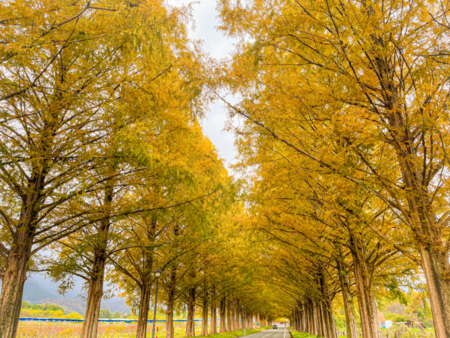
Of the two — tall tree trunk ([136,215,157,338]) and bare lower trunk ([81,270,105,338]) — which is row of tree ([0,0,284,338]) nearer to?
bare lower trunk ([81,270,105,338])

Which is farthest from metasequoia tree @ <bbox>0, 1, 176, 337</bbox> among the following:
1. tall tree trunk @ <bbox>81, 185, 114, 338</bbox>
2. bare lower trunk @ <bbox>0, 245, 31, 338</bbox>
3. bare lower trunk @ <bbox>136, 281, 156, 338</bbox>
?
bare lower trunk @ <bbox>136, 281, 156, 338</bbox>

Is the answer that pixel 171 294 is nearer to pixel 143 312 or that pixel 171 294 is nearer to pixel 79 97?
pixel 143 312

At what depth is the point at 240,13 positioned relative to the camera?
4789mm

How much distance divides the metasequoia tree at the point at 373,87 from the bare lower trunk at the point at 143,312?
33.4 feet

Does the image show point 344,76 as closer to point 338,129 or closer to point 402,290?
point 338,129

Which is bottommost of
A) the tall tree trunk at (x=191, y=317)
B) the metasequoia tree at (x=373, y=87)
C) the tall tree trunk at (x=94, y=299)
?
the tall tree trunk at (x=191, y=317)

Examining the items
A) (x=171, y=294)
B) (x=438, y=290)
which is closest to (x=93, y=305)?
(x=171, y=294)

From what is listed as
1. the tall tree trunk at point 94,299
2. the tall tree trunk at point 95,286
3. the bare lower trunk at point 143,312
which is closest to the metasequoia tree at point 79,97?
the tall tree trunk at point 95,286

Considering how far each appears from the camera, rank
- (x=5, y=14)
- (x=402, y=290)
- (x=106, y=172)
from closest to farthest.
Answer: (x=5, y=14)
(x=106, y=172)
(x=402, y=290)

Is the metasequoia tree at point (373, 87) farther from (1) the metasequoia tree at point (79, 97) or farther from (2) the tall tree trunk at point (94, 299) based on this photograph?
(2) the tall tree trunk at point (94, 299)

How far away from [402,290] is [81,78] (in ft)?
43.2

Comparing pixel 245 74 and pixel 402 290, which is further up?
pixel 245 74

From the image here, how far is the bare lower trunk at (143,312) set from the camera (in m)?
11.7

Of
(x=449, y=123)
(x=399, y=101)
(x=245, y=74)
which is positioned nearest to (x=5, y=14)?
(x=245, y=74)
